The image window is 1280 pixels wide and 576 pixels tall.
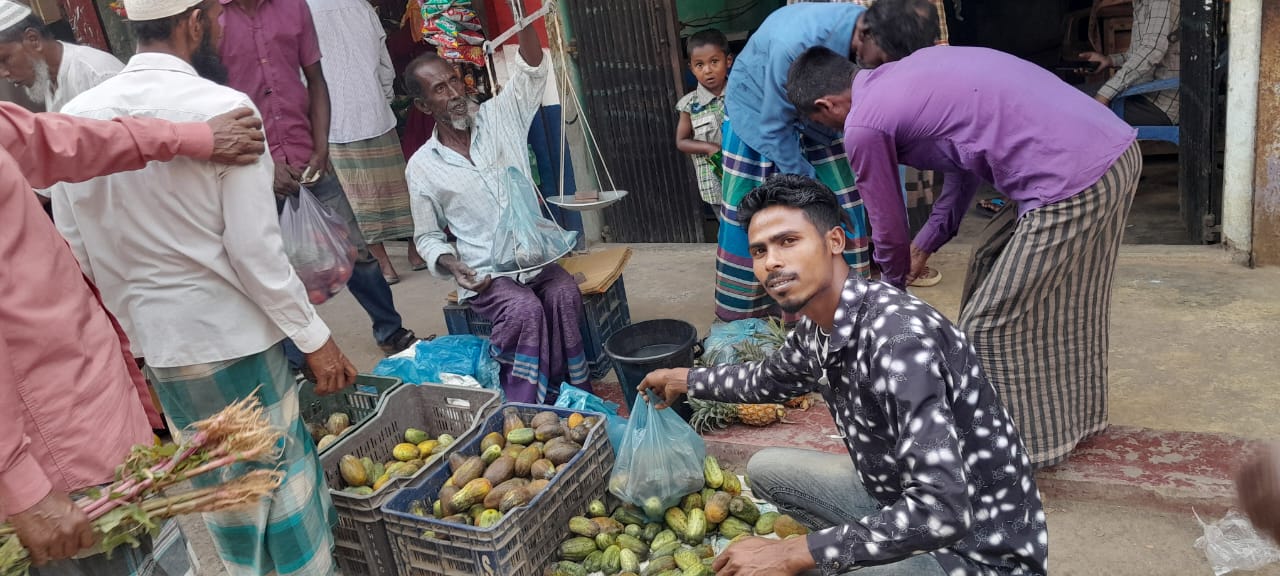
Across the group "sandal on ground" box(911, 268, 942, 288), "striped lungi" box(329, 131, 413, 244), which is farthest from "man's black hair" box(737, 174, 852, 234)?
"striped lungi" box(329, 131, 413, 244)

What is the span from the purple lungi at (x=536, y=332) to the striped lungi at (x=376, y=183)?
1677mm

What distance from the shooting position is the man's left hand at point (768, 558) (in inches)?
77.9

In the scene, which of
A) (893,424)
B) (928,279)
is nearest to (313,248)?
(893,424)

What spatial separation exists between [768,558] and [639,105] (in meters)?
4.50

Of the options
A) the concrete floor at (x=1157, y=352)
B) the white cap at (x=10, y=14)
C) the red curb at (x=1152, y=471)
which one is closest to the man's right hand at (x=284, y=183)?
the white cap at (x=10, y=14)

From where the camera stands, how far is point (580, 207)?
13.4ft

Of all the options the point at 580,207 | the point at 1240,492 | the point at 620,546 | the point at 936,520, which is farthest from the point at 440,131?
the point at 1240,492

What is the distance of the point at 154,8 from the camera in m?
2.45

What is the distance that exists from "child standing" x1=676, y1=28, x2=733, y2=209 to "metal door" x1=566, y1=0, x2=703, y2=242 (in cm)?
69

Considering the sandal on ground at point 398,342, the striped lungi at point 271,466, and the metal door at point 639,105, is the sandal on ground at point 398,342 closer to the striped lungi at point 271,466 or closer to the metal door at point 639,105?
the metal door at point 639,105

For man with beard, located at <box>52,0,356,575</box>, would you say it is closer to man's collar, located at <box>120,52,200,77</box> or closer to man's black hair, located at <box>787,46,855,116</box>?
→ man's collar, located at <box>120,52,200,77</box>

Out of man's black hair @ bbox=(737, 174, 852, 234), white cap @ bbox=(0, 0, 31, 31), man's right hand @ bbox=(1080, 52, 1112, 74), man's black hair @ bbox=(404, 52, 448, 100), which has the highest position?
white cap @ bbox=(0, 0, 31, 31)

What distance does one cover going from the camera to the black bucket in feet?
12.5

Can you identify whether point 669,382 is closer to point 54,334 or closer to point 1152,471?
point 54,334
